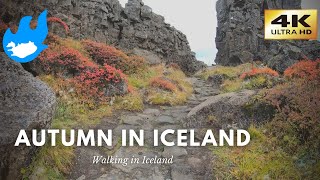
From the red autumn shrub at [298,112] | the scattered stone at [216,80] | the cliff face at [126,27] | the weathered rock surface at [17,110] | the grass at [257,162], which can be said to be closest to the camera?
the weathered rock surface at [17,110]

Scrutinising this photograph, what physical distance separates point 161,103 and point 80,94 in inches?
138

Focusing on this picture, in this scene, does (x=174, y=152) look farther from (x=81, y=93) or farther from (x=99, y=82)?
(x=99, y=82)

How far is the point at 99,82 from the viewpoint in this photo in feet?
36.0

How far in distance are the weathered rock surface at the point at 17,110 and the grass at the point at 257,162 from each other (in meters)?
3.94

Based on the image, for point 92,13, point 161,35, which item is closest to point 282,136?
point 92,13

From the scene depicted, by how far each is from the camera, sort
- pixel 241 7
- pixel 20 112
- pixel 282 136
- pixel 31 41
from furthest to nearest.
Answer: pixel 241 7 → pixel 31 41 → pixel 282 136 → pixel 20 112

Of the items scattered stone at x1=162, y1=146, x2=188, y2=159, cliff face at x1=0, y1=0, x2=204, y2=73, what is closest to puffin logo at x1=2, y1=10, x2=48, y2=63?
scattered stone at x1=162, y1=146, x2=188, y2=159

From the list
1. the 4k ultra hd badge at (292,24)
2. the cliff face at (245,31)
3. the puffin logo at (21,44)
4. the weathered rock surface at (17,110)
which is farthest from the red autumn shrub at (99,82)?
the cliff face at (245,31)

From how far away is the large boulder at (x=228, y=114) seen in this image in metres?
8.05

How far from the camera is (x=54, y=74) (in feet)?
35.8

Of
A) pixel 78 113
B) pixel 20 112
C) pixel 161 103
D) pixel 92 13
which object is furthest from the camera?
pixel 92 13

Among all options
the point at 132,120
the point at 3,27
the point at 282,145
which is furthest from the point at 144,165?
the point at 3,27

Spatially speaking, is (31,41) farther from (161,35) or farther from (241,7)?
(241,7)

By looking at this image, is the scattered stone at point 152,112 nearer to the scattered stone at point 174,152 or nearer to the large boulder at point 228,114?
the large boulder at point 228,114
